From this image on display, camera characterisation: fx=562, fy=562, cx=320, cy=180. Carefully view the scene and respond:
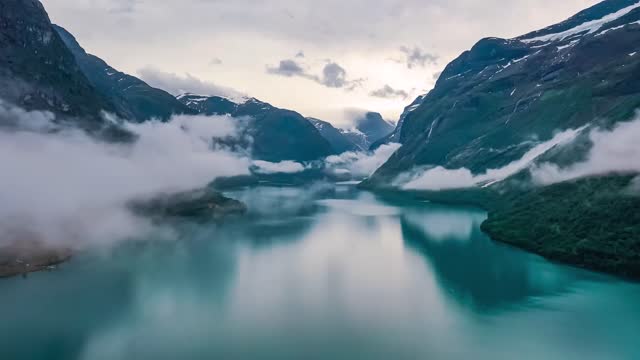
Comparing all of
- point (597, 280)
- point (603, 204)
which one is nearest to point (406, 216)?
point (603, 204)

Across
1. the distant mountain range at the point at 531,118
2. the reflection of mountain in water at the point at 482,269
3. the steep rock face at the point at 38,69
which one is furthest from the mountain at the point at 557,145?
the steep rock face at the point at 38,69

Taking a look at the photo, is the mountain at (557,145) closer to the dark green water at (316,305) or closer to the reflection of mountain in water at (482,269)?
the reflection of mountain in water at (482,269)

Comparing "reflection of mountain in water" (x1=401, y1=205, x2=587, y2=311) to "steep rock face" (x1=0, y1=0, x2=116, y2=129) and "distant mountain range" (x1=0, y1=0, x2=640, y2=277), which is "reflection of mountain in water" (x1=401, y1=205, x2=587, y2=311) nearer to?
"distant mountain range" (x1=0, y1=0, x2=640, y2=277)

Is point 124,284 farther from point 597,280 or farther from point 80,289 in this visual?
point 597,280

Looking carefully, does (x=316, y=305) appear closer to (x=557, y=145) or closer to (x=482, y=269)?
(x=482, y=269)

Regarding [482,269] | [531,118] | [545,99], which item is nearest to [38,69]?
[482,269]
